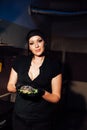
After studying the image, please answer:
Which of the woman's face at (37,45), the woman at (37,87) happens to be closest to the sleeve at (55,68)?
the woman at (37,87)

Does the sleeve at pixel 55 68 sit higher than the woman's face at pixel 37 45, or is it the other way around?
the woman's face at pixel 37 45

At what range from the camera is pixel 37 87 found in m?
1.41

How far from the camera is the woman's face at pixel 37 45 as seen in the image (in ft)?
4.75

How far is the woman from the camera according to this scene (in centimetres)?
143

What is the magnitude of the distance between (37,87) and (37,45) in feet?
0.87

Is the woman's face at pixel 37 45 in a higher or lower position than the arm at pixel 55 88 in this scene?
higher

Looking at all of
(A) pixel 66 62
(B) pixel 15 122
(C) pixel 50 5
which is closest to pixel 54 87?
(B) pixel 15 122

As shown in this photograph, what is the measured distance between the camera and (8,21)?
2.85 metres

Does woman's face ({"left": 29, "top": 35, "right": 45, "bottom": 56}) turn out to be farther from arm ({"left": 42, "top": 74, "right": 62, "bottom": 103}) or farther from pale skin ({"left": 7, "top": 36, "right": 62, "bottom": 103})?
arm ({"left": 42, "top": 74, "right": 62, "bottom": 103})

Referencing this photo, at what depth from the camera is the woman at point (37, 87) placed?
1.43 meters

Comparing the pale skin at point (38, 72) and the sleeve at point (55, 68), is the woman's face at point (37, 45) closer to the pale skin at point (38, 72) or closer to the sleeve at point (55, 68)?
the pale skin at point (38, 72)

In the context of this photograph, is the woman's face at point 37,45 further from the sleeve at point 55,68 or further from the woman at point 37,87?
the sleeve at point 55,68

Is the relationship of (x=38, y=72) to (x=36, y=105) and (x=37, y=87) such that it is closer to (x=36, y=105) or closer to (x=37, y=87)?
(x=37, y=87)

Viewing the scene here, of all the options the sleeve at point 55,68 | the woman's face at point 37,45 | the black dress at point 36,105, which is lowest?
the black dress at point 36,105
